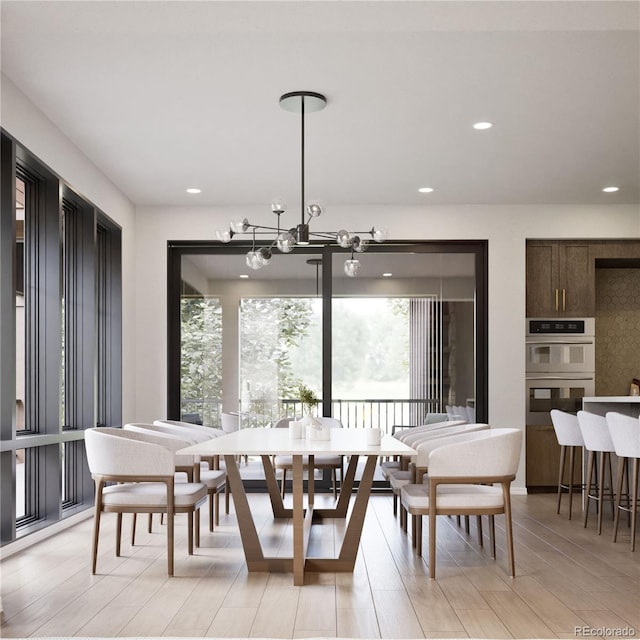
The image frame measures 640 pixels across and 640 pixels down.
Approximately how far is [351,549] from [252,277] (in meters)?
4.13

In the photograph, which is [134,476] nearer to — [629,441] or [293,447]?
[293,447]

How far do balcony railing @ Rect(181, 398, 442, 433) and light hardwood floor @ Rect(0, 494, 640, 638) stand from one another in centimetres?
249

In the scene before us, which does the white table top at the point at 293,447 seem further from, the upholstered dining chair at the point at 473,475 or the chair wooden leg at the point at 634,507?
the chair wooden leg at the point at 634,507

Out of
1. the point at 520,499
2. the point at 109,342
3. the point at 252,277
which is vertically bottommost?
the point at 520,499

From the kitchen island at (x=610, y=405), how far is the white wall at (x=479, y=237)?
0.99 m

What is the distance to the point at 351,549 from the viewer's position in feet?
13.8

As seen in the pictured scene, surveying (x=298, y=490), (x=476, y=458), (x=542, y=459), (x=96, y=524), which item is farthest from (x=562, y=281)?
(x=96, y=524)

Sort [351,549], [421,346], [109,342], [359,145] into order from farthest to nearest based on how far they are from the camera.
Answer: [421,346] < [109,342] < [359,145] < [351,549]

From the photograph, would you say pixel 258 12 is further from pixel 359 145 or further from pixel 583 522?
pixel 583 522

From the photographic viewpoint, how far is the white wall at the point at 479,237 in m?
7.50

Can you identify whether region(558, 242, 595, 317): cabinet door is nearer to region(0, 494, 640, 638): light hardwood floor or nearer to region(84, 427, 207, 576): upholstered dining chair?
region(0, 494, 640, 638): light hardwood floor

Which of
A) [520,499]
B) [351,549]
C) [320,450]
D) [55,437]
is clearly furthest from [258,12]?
[520,499]

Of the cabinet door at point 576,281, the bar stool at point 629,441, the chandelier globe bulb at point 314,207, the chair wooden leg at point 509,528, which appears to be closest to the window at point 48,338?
the chandelier globe bulb at point 314,207

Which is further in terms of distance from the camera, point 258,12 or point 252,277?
point 252,277
